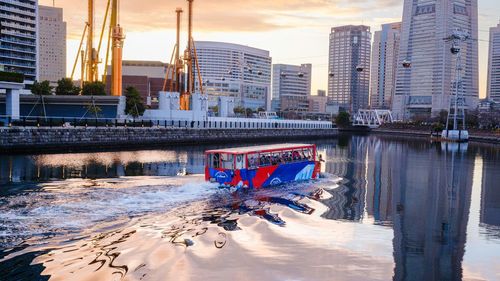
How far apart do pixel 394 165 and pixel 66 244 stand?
1473 inches

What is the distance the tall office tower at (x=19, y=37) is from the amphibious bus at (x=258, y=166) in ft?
347

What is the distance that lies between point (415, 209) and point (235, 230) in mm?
10332

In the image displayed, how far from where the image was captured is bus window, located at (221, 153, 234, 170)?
25.8 metres

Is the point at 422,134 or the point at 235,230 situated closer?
the point at 235,230

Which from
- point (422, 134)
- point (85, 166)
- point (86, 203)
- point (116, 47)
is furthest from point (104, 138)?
point (422, 134)

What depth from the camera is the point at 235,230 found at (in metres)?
17.7

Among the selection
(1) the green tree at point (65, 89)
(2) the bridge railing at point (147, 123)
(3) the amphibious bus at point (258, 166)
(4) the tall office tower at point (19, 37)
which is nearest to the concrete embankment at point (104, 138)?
(2) the bridge railing at point (147, 123)

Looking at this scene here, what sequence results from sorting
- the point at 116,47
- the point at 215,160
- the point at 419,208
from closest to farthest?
the point at 419,208 < the point at 215,160 < the point at 116,47

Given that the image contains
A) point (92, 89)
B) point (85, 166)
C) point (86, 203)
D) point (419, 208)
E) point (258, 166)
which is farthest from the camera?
point (92, 89)

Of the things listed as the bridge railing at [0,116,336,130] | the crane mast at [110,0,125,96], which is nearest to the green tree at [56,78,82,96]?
the crane mast at [110,0,125,96]

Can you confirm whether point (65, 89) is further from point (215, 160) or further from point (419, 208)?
point (419, 208)

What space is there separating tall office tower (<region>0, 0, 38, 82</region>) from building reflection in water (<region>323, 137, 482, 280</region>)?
335 ft

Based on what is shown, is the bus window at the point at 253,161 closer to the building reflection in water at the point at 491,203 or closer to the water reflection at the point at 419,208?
the water reflection at the point at 419,208

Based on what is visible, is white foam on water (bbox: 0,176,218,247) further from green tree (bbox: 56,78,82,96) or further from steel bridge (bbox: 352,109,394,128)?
steel bridge (bbox: 352,109,394,128)
